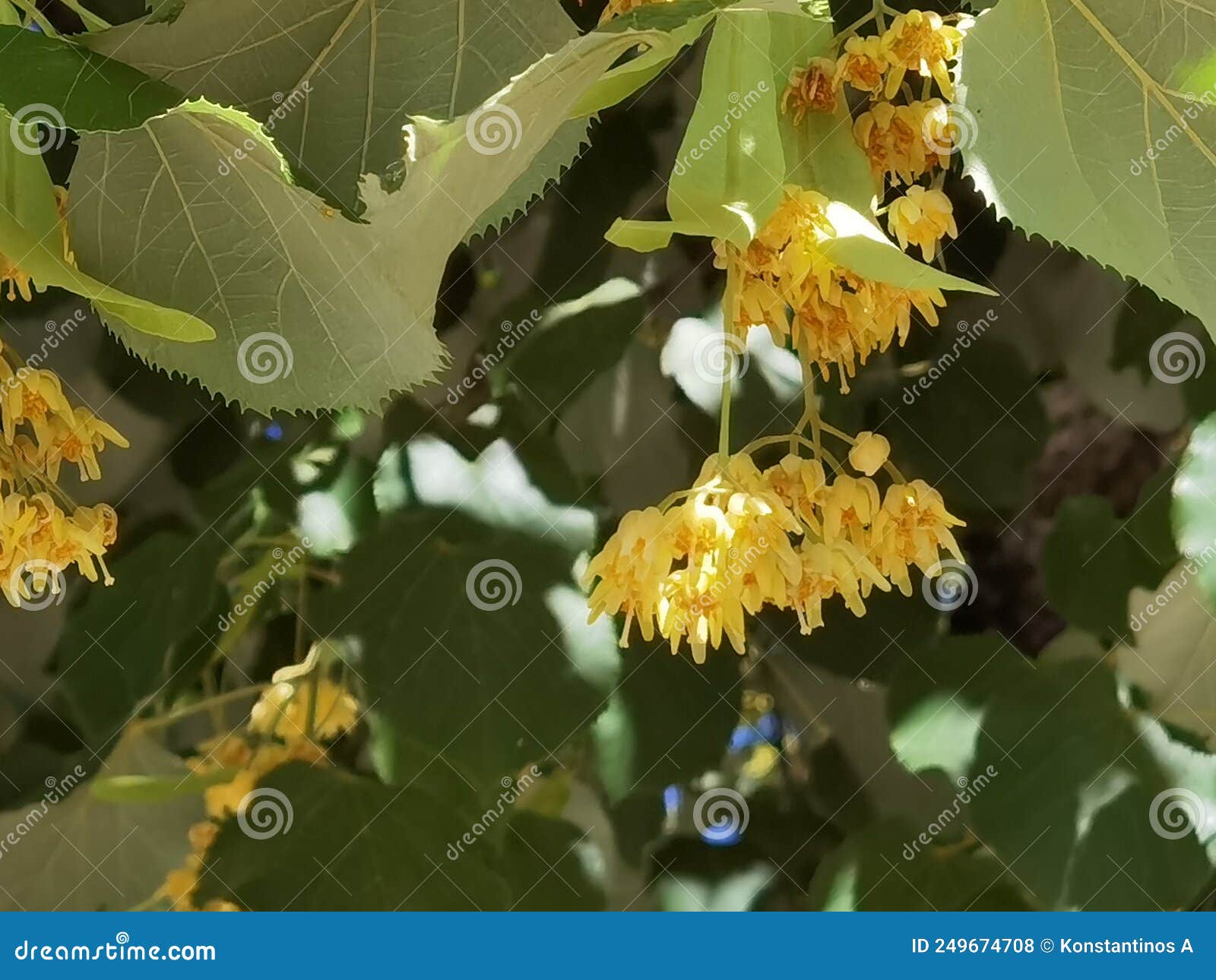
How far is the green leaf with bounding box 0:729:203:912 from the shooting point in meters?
0.66

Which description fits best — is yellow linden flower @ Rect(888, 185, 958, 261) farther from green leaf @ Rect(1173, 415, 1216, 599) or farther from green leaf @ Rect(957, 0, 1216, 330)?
green leaf @ Rect(1173, 415, 1216, 599)

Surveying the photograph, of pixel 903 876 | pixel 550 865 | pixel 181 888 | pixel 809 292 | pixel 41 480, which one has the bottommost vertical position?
pixel 903 876

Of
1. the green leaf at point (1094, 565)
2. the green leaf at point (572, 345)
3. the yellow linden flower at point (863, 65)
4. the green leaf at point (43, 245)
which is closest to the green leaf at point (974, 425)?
the green leaf at point (1094, 565)

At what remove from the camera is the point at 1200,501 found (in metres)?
0.58

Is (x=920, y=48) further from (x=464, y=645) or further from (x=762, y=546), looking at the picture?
(x=464, y=645)

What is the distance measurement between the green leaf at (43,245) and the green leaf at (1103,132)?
0.86ft

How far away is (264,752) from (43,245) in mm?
352

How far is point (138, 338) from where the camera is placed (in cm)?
44

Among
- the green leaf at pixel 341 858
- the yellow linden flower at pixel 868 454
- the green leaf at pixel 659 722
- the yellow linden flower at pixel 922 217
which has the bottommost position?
the green leaf at pixel 659 722

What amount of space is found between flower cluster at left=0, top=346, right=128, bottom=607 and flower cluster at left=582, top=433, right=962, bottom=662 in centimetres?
22

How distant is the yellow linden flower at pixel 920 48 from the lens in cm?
38

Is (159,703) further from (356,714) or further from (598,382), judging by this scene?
(598,382)

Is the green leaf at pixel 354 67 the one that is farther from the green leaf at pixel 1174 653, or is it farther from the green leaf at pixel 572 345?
the green leaf at pixel 1174 653

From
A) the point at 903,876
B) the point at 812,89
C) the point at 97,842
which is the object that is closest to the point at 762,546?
the point at 812,89
